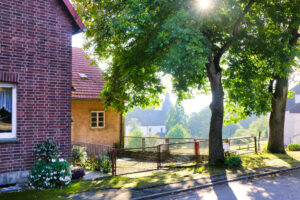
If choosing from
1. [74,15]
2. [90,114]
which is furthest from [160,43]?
[90,114]

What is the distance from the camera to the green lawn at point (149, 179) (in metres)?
8.48

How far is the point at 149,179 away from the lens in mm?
11078

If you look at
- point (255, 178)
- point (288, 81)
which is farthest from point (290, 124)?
point (255, 178)

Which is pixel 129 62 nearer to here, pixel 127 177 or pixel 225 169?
pixel 127 177

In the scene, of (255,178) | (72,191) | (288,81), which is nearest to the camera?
(72,191)

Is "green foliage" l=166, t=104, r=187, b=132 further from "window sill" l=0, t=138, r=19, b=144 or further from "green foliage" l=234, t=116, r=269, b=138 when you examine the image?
"window sill" l=0, t=138, r=19, b=144

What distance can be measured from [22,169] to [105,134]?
1085 centimetres

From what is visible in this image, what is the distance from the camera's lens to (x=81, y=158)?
1388 cm

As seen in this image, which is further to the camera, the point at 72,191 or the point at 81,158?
the point at 81,158

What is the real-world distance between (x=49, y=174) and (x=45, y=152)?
2.73 ft

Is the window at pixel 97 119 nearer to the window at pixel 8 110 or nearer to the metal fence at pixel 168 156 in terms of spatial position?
the metal fence at pixel 168 156

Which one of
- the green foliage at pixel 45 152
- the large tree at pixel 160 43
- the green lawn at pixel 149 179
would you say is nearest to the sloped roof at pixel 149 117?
the large tree at pixel 160 43

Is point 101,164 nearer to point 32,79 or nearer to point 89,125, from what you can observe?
point 32,79

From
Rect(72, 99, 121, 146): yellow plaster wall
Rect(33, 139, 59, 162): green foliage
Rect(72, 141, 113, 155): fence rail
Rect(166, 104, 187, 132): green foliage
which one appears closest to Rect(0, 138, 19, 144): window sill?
Rect(33, 139, 59, 162): green foliage
